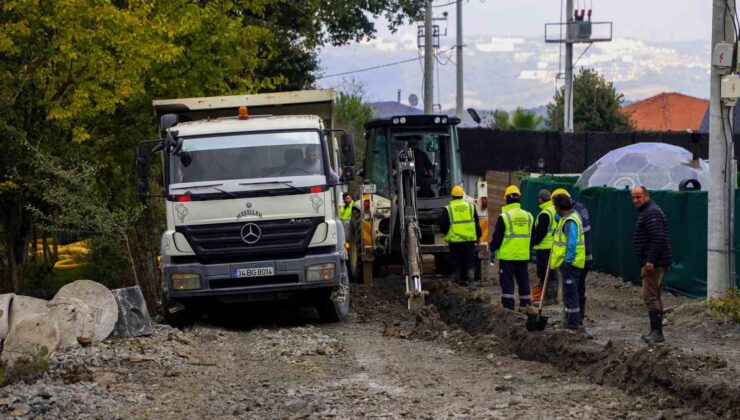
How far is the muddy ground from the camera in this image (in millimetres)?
10266

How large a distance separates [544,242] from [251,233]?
4.21 metres

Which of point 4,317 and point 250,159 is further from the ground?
point 250,159

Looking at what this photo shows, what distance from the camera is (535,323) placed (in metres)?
14.4

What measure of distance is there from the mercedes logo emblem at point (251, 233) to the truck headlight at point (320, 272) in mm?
761

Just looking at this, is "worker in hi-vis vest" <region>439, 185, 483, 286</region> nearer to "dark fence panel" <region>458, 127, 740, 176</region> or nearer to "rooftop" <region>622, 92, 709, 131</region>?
"dark fence panel" <region>458, 127, 740, 176</region>

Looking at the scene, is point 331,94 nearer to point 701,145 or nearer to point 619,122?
point 701,145

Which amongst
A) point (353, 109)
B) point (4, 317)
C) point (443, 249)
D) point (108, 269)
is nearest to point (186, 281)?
point (4, 317)

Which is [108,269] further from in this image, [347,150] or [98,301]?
[98,301]

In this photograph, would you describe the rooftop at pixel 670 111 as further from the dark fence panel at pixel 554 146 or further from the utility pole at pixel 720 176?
the utility pole at pixel 720 176

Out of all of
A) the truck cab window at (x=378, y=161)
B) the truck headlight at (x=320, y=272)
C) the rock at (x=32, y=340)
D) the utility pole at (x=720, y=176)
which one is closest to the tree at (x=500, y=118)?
the truck cab window at (x=378, y=161)

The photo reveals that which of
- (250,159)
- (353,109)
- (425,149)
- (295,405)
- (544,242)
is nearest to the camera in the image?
(295,405)

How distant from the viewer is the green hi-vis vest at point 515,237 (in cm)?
1684

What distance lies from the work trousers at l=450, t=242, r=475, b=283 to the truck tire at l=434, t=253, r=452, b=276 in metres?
1.75

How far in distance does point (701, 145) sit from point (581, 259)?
25303 mm
